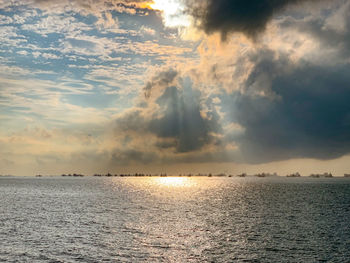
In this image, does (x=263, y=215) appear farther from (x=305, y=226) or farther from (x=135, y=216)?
(x=135, y=216)

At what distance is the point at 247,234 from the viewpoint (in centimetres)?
6612

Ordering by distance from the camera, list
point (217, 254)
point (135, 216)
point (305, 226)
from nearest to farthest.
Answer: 1. point (217, 254)
2. point (305, 226)
3. point (135, 216)

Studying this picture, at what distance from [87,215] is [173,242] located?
4104cm

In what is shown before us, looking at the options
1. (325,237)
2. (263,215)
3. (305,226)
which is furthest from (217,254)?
(263,215)

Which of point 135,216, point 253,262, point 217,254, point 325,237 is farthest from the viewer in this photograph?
point 135,216

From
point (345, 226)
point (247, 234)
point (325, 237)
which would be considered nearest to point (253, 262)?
point (247, 234)

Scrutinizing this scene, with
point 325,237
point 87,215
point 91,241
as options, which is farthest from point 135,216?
point 325,237

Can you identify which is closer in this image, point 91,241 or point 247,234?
point 91,241

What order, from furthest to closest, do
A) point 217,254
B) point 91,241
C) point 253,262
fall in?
1. point 91,241
2. point 217,254
3. point 253,262

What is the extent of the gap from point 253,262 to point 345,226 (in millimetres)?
40397

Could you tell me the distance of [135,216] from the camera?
90.2 metres

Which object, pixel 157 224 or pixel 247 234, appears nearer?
pixel 247 234

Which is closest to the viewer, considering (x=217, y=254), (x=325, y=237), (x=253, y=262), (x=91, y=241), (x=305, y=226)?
(x=253, y=262)

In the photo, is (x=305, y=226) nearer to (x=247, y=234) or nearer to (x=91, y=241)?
(x=247, y=234)
